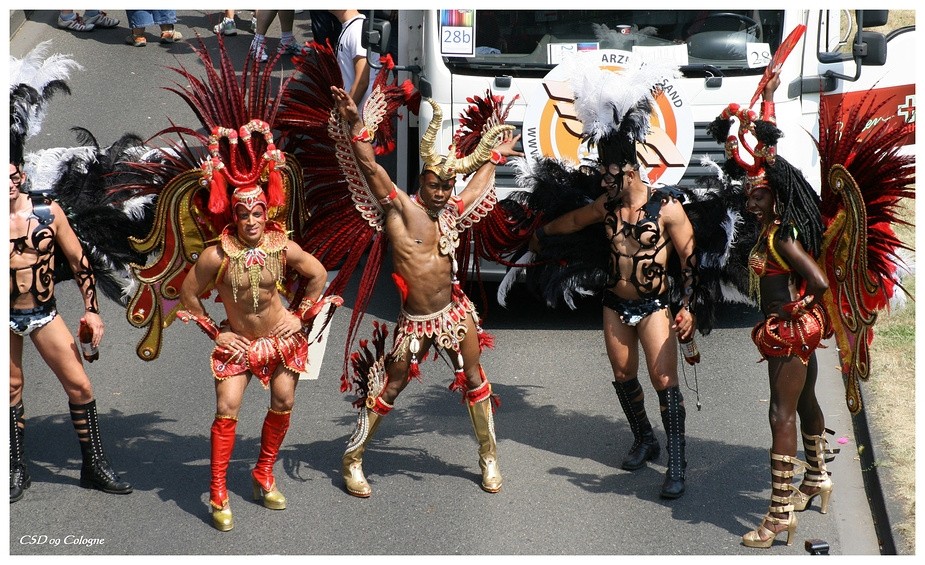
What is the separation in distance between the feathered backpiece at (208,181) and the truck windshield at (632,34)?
2.35 meters

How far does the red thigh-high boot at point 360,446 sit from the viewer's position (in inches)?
220

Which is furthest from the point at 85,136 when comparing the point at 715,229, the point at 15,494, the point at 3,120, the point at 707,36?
the point at 707,36

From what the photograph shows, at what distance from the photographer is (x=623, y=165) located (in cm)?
547

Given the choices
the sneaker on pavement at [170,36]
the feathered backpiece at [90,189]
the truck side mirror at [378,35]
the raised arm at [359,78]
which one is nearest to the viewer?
the feathered backpiece at [90,189]

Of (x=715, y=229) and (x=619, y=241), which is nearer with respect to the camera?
(x=619, y=241)

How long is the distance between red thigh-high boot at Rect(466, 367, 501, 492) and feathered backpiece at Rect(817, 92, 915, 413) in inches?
68.5

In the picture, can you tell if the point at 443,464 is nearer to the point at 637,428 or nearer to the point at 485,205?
the point at 637,428

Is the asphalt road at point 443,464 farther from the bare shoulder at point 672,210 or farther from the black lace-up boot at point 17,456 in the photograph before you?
the bare shoulder at point 672,210

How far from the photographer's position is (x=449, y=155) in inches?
204

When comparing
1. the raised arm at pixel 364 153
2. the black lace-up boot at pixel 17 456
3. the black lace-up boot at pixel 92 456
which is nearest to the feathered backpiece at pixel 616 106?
the raised arm at pixel 364 153

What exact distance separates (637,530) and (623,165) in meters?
1.80

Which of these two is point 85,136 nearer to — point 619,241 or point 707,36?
point 619,241

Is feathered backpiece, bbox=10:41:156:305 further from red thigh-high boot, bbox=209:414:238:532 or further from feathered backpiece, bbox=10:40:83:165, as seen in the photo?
red thigh-high boot, bbox=209:414:238:532

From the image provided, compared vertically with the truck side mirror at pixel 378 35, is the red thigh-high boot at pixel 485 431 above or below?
below
